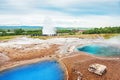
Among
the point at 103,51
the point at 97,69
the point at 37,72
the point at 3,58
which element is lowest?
the point at 37,72

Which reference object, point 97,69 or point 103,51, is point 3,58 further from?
point 103,51

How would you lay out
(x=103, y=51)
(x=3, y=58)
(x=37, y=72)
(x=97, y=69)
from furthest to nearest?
1. (x=103, y=51)
2. (x=3, y=58)
3. (x=37, y=72)
4. (x=97, y=69)

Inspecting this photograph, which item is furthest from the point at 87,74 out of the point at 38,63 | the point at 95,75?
the point at 38,63

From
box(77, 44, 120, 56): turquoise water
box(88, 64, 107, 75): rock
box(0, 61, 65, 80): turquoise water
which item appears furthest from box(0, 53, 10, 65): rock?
box(77, 44, 120, 56): turquoise water

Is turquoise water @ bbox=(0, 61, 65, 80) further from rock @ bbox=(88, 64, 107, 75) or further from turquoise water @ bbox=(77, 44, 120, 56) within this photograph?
turquoise water @ bbox=(77, 44, 120, 56)

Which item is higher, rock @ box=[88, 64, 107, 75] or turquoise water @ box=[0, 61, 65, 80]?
rock @ box=[88, 64, 107, 75]

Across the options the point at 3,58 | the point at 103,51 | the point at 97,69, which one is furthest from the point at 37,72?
the point at 103,51

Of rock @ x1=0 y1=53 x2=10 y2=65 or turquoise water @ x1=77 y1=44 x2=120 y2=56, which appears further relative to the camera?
turquoise water @ x1=77 y1=44 x2=120 y2=56

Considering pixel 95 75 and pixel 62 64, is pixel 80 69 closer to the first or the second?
pixel 95 75

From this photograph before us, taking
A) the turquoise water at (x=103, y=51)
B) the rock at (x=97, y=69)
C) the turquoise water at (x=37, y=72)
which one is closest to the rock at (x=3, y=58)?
the turquoise water at (x=37, y=72)
